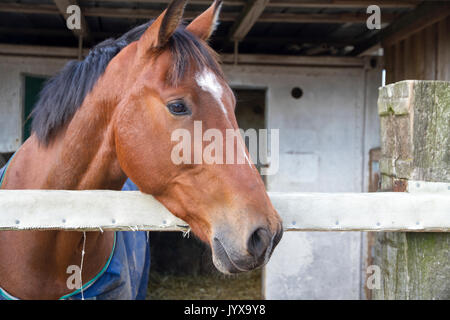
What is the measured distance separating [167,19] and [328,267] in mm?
3867

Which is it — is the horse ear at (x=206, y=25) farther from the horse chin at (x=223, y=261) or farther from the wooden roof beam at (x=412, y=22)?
the wooden roof beam at (x=412, y=22)

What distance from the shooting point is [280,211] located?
4.35 feet

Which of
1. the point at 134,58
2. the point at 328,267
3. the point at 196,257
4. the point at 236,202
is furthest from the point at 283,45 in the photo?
the point at 236,202

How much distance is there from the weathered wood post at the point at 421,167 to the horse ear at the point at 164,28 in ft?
2.46

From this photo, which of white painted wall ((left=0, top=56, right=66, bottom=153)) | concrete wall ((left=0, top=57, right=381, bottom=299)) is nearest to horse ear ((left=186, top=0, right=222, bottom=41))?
concrete wall ((left=0, top=57, right=381, bottom=299))

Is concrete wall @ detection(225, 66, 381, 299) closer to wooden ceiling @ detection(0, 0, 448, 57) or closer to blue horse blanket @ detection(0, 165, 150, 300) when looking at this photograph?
wooden ceiling @ detection(0, 0, 448, 57)

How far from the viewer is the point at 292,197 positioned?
1.33 m

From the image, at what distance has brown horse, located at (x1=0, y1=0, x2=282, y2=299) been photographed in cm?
125

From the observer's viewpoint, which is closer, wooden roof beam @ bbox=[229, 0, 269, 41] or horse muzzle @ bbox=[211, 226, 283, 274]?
horse muzzle @ bbox=[211, 226, 283, 274]

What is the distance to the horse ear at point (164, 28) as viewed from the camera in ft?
4.31

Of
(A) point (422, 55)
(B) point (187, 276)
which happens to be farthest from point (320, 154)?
(B) point (187, 276)

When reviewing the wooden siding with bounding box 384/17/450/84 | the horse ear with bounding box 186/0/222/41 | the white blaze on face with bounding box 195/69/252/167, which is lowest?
the white blaze on face with bounding box 195/69/252/167

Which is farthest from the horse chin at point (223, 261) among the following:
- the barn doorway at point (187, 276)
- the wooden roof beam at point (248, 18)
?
the barn doorway at point (187, 276)
